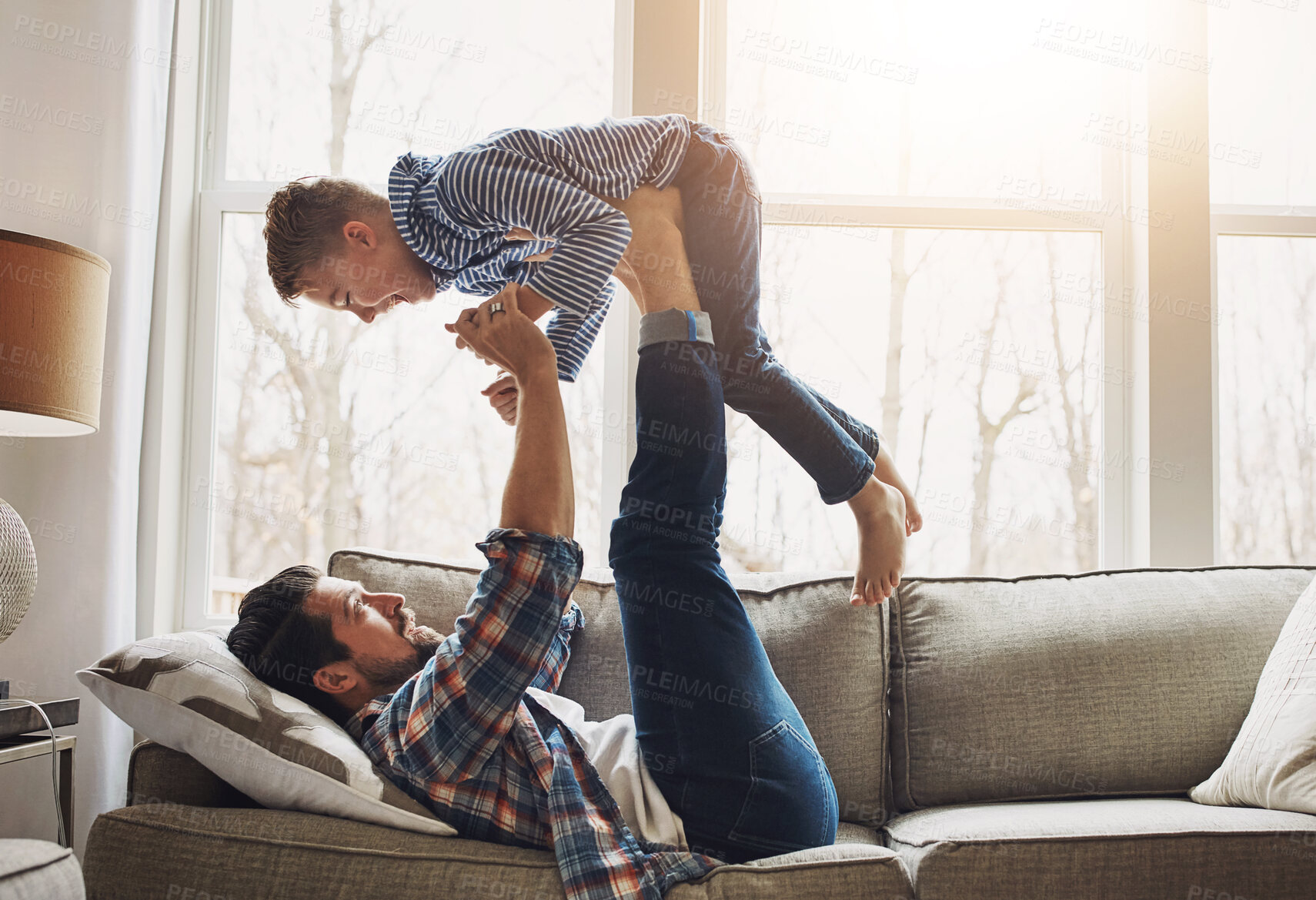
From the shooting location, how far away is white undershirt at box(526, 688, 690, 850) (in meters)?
1.27

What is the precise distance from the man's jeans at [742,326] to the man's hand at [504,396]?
371mm

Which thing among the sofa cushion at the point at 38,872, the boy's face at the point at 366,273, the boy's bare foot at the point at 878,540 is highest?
the boy's face at the point at 366,273

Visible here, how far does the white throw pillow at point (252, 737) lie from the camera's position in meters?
1.24

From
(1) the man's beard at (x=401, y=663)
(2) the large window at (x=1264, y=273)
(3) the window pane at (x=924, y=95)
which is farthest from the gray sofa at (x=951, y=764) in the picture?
(3) the window pane at (x=924, y=95)

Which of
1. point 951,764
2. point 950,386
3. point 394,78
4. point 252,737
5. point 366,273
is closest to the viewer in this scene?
point 252,737

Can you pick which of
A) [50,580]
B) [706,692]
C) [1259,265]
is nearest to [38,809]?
[50,580]

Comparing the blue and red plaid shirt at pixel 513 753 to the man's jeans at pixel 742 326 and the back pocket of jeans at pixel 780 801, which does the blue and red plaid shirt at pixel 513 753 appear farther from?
the man's jeans at pixel 742 326

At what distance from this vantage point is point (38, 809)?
2.14m

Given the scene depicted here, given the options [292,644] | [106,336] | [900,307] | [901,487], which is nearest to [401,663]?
[292,644]

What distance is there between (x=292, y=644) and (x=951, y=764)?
1.16 metres

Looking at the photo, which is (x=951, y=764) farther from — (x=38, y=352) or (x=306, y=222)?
(x=38, y=352)

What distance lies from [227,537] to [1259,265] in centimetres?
290

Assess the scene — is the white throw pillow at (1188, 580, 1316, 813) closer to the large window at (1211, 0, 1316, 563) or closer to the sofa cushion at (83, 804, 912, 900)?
the sofa cushion at (83, 804, 912, 900)

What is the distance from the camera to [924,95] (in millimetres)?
2494
